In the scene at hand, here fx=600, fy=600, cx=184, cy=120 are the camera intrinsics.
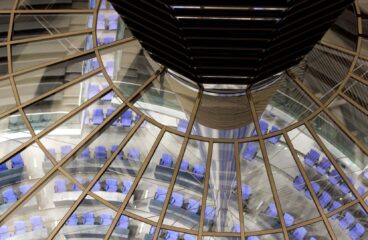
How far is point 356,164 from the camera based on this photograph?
25031mm

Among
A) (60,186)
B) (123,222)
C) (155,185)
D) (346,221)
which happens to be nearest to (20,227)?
(60,186)

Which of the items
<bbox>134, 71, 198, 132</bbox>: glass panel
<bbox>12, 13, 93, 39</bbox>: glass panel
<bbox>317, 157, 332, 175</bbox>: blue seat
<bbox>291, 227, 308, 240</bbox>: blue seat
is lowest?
<bbox>291, 227, 308, 240</bbox>: blue seat

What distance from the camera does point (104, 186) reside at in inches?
992

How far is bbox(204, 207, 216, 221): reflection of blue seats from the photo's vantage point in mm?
24631

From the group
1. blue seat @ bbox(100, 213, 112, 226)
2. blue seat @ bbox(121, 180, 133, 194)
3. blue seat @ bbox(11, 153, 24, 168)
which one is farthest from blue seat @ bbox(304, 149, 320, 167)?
blue seat @ bbox(11, 153, 24, 168)

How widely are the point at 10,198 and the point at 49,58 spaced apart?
6.26 m

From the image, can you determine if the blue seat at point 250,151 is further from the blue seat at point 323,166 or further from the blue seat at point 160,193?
the blue seat at point 160,193

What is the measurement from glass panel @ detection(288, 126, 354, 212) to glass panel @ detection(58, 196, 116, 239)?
26.2 ft

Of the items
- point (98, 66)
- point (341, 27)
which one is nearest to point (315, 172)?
point (341, 27)

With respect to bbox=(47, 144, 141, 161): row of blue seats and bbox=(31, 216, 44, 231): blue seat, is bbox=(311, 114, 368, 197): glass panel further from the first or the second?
bbox=(31, 216, 44, 231): blue seat

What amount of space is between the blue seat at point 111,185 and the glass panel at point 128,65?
368 cm

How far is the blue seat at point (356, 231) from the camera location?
24.8 meters

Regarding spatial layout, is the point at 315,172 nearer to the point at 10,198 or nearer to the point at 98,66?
the point at 98,66

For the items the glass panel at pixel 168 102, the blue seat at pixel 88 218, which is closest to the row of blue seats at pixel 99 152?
the glass panel at pixel 168 102
